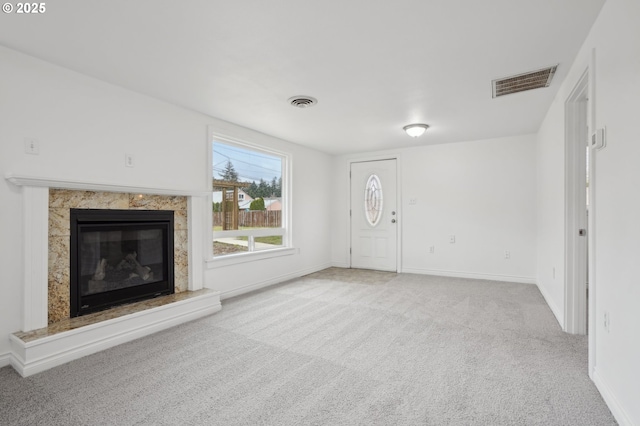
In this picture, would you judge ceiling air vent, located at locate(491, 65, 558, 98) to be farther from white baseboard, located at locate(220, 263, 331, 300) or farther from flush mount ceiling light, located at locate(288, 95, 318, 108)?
white baseboard, located at locate(220, 263, 331, 300)

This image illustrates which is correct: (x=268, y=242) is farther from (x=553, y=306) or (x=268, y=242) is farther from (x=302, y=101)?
(x=553, y=306)

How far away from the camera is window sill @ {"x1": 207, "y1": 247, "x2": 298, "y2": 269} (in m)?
3.95

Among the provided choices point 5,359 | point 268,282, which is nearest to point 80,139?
point 5,359

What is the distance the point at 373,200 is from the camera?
241 inches

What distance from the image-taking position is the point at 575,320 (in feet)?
9.35

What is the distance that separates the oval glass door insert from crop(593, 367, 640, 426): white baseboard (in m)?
4.23

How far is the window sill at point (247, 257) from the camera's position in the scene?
13.0 feet

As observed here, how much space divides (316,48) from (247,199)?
272cm

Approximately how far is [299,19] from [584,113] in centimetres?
260

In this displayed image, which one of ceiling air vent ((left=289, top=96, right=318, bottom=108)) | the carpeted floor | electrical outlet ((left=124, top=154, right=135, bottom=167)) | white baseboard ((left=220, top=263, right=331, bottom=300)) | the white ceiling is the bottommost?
the carpeted floor

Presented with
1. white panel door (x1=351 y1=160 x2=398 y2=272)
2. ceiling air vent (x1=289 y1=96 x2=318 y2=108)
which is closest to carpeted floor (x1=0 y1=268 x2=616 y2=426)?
ceiling air vent (x1=289 y1=96 x2=318 y2=108)

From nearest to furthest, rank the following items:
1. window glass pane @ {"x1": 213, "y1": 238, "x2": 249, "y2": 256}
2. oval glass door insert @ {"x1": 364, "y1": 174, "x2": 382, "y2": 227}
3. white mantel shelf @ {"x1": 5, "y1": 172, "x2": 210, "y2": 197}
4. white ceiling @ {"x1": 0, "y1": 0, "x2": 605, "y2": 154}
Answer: white ceiling @ {"x1": 0, "y1": 0, "x2": 605, "y2": 154} < white mantel shelf @ {"x1": 5, "y1": 172, "x2": 210, "y2": 197} < window glass pane @ {"x1": 213, "y1": 238, "x2": 249, "y2": 256} < oval glass door insert @ {"x1": 364, "y1": 174, "x2": 382, "y2": 227}

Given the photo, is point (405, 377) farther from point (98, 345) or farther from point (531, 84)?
point (531, 84)

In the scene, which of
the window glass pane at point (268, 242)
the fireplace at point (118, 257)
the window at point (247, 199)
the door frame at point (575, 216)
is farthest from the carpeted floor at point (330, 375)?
the window glass pane at point (268, 242)
